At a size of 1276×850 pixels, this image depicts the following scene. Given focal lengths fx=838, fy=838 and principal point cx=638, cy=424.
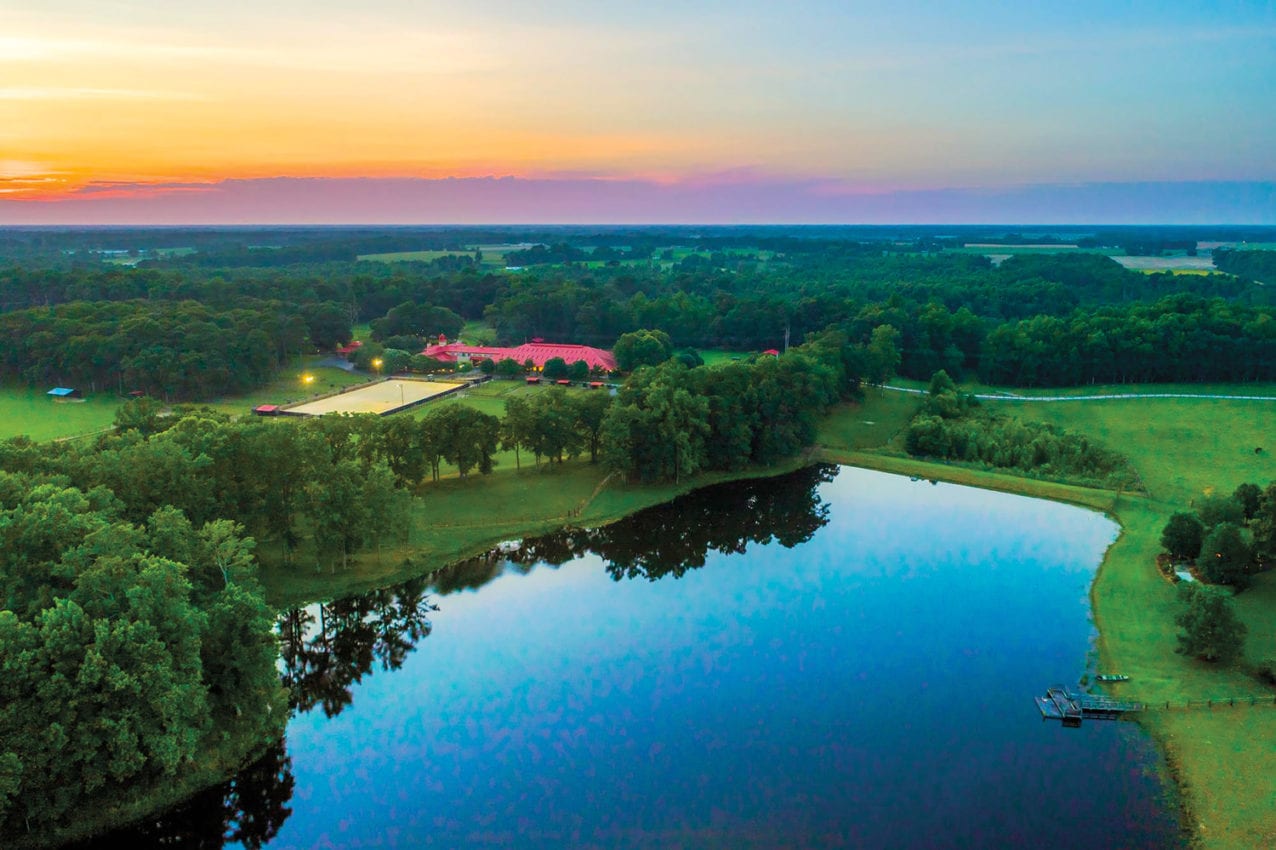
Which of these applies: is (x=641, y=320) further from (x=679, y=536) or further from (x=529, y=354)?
(x=679, y=536)

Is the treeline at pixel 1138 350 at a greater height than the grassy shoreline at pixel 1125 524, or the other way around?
the treeline at pixel 1138 350

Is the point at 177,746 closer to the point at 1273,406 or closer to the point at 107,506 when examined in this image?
the point at 107,506

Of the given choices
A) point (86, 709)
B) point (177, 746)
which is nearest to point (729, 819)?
point (177, 746)

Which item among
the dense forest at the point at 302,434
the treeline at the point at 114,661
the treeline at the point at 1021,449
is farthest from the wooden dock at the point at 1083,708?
the treeline at the point at 1021,449

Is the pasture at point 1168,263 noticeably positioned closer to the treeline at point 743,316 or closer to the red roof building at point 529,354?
the treeline at point 743,316

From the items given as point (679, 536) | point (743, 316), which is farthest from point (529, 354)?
point (679, 536)

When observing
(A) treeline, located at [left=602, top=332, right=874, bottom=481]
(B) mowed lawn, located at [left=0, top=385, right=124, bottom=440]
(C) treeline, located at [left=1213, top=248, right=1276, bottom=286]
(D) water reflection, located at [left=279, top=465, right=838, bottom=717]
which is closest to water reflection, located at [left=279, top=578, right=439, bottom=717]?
(D) water reflection, located at [left=279, top=465, right=838, bottom=717]
